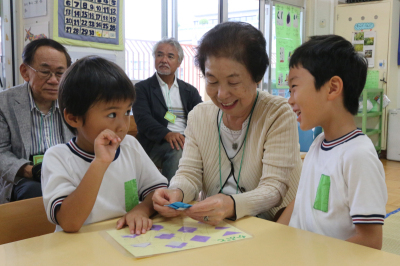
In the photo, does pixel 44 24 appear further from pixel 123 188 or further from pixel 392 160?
pixel 392 160

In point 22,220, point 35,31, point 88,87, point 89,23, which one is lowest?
point 22,220

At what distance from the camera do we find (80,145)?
44.6 inches

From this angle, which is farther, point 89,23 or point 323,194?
point 89,23

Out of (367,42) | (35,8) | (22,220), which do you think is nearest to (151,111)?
(35,8)

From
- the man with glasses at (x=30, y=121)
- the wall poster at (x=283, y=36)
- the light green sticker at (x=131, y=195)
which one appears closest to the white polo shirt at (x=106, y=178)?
the light green sticker at (x=131, y=195)

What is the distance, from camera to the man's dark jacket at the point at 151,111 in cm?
306

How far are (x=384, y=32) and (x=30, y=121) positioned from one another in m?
5.35

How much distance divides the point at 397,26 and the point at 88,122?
588cm

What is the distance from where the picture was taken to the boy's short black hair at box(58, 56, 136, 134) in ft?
3.59

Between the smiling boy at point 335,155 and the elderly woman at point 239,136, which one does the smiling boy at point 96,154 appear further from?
the smiling boy at point 335,155

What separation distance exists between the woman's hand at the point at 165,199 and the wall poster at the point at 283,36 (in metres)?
4.46

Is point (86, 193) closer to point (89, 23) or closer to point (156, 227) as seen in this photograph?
point (156, 227)

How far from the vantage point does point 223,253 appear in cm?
77

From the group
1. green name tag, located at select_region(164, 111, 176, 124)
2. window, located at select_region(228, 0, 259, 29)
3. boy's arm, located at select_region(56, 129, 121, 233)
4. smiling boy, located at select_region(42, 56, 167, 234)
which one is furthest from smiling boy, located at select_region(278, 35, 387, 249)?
window, located at select_region(228, 0, 259, 29)
